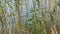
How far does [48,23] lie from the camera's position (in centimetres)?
135

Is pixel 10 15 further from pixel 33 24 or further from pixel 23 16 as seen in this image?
pixel 33 24

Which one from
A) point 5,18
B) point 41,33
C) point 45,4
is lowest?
point 41,33

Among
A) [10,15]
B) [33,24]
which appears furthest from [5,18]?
[33,24]

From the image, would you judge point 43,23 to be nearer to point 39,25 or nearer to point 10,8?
point 39,25

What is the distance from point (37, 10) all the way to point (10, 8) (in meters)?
0.28

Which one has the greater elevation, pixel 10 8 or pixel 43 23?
pixel 10 8

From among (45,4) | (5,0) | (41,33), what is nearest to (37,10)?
(45,4)

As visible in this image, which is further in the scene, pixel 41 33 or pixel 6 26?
pixel 6 26

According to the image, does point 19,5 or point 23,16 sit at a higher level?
point 19,5

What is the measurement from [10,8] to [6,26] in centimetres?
19

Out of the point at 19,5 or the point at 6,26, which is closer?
the point at 19,5

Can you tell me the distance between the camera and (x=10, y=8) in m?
1.41

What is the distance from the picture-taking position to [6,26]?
1.46 m

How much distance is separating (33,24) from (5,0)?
35cm
